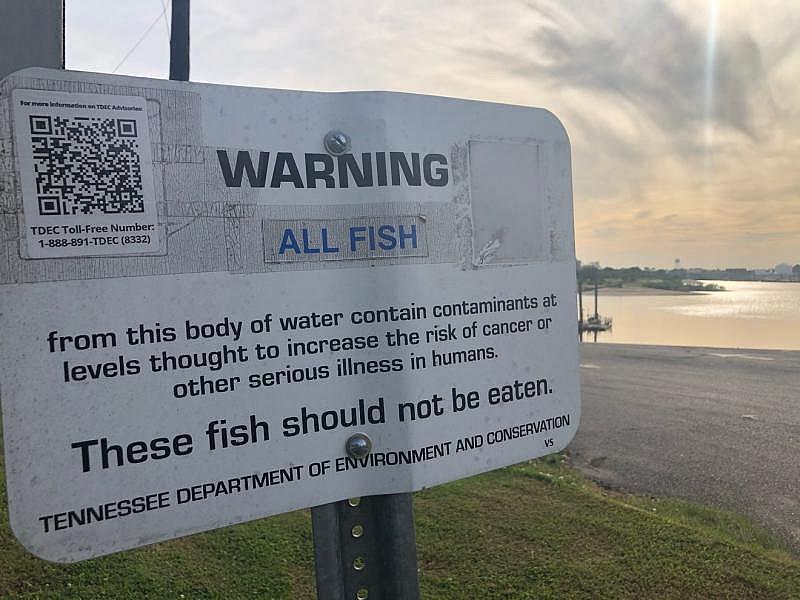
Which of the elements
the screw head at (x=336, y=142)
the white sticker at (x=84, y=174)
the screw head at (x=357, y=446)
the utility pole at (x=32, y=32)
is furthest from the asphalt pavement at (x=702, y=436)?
the utility pole at (x=32, y=32)

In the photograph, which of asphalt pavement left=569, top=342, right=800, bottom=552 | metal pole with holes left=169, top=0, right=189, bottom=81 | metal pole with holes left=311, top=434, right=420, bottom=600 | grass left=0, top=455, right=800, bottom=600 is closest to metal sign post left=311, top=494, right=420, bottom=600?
metal pole with holes left=311, top=434, right=420, bottom=600

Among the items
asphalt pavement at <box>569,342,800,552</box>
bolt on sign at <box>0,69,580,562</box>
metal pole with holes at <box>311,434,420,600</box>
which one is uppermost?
bolt on sign at <box>0,69,580,562</box>

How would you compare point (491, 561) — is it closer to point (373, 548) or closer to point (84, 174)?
point (373, 548)

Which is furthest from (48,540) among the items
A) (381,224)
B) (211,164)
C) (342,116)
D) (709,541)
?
(709,541)

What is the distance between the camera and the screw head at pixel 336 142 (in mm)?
1334

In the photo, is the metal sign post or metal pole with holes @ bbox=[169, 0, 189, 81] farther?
metal pole with holes @ bbox=[169, 0, 189, 81]

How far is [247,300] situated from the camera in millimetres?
1253

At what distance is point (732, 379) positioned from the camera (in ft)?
33.2

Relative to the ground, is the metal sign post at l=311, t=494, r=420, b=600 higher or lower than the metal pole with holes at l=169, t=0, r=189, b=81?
lower

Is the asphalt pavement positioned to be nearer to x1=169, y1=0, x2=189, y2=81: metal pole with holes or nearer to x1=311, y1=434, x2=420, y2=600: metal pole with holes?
x1=311, y1=434, x2=420, y2=600: metal pole with holes

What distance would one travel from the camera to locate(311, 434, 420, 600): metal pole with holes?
1348 mm

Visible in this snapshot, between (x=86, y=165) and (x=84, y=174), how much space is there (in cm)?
2

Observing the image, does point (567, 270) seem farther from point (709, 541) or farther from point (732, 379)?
point (732, 379)

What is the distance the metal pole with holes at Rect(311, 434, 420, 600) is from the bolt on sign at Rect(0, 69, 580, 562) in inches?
2.8
